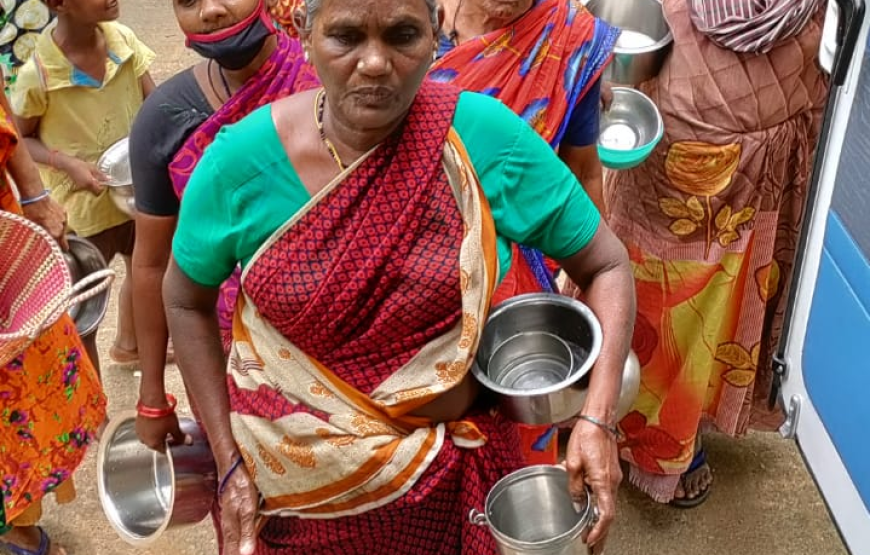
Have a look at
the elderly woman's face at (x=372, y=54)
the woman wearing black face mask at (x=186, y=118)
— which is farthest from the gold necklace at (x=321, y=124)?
the woman wearing black face mask at (x=186, y=118)

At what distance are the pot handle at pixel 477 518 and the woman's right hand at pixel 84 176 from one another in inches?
74.5

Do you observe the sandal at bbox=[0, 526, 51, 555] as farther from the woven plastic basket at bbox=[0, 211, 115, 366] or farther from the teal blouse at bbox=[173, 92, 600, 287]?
the teal blouse at bbox=[173, 92, 600, 287]

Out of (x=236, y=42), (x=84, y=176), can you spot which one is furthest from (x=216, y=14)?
(x=84, y=176)

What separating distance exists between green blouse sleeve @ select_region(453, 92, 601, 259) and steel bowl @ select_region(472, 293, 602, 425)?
14 cm

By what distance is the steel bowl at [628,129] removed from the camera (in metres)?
2.75

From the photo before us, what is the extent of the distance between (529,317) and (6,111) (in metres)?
1.55

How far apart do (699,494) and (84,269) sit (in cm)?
196

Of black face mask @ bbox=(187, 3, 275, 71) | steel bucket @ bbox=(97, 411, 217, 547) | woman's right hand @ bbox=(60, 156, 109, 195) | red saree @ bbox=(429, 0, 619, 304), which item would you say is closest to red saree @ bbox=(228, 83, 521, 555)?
steel bucket @ bbox=(97, 411, 217, 547)

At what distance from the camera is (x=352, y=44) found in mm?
1703

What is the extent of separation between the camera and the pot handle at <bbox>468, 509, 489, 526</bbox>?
187cm

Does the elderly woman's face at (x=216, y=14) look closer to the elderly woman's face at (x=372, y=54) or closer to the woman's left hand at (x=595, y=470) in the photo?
the elderly woman's face at (x=372, y=54)

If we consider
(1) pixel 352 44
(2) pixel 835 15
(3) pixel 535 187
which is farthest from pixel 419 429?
(2) pixel 835 15

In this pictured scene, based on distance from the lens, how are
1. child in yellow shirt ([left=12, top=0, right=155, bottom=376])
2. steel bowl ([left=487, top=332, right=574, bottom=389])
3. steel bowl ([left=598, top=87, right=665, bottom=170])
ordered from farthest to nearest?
child in yellow shirt ([left=12, top=0, right=155, bottom=376])
steel bowl ([left=598, top=87, right=665, bottom=170])
steel bowl ([left=487, top=332, right=574, bottom=389])

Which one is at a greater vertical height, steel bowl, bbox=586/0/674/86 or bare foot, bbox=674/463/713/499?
steel bowl, bbox=586/0/674/86
